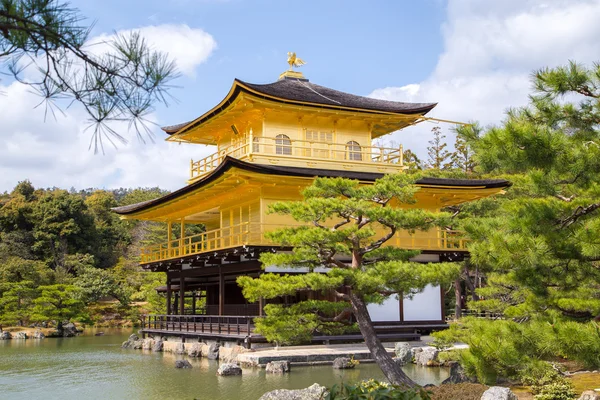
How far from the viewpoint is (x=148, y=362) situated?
677 inches

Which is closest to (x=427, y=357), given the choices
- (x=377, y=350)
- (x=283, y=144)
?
(x=377, y=350)

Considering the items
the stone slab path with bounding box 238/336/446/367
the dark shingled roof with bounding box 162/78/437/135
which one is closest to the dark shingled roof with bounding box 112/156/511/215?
the dark shingled roof with bounding box 162/78/437/135

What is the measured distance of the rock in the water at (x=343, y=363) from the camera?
1412 cm

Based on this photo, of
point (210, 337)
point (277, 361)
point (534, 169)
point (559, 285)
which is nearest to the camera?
point (534, 169)

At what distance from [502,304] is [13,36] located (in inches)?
399

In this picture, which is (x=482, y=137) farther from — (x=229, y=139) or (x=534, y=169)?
(x=229, y=139)

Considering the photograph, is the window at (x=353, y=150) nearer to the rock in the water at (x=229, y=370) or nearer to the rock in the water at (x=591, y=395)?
the rock in the water at (x=229, y=370)

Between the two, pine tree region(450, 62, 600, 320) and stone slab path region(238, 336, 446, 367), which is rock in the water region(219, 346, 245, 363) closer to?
stone slab path region(238, 336, 446, 367)

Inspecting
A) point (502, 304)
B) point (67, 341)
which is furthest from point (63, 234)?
point (502, 304)

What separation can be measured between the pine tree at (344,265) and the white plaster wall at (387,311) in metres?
6.49

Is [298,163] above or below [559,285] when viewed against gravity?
above

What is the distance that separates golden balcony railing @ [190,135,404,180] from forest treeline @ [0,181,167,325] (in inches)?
507

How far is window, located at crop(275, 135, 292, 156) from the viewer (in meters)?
19.6

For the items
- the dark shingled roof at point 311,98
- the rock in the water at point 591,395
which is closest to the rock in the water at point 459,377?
the rock in the water at point 591,395
